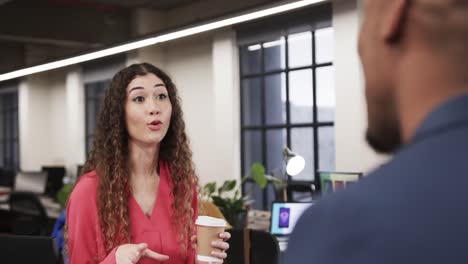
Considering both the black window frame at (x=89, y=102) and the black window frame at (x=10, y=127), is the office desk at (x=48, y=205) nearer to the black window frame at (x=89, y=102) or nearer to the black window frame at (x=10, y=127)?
the black window frame at (x=89, y=102)

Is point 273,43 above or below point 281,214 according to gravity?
above

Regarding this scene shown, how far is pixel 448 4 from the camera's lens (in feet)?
1.75

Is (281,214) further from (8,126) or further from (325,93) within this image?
(8,126)

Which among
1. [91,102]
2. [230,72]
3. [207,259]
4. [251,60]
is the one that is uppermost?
[251,60]

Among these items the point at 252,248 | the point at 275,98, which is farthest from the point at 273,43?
the point at 252,248

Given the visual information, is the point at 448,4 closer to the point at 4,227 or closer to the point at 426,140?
the point at 426,140

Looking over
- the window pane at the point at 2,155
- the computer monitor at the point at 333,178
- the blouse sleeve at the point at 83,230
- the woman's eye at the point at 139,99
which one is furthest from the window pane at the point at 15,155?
the blouse sleeve at the point at 83,230

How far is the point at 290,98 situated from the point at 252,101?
0.76 m

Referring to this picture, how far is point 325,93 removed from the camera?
25.3 feet

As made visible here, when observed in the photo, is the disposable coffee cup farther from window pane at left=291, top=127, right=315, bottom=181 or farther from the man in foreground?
window pane at left=291, top=127, right=315, bottom=181

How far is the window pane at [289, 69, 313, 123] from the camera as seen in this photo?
26.4 ft

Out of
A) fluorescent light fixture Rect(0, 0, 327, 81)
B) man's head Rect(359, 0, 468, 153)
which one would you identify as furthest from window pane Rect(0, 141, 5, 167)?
man's head Rect(359, 0, 468, 153)

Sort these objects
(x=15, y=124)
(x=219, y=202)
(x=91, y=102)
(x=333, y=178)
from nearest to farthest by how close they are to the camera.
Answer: (x=219, y=202) → (x=333, y=178) → (x=91, y=102) → (x=15, y=124)

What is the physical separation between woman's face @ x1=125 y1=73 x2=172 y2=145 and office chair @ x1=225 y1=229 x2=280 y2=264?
0.67 m
